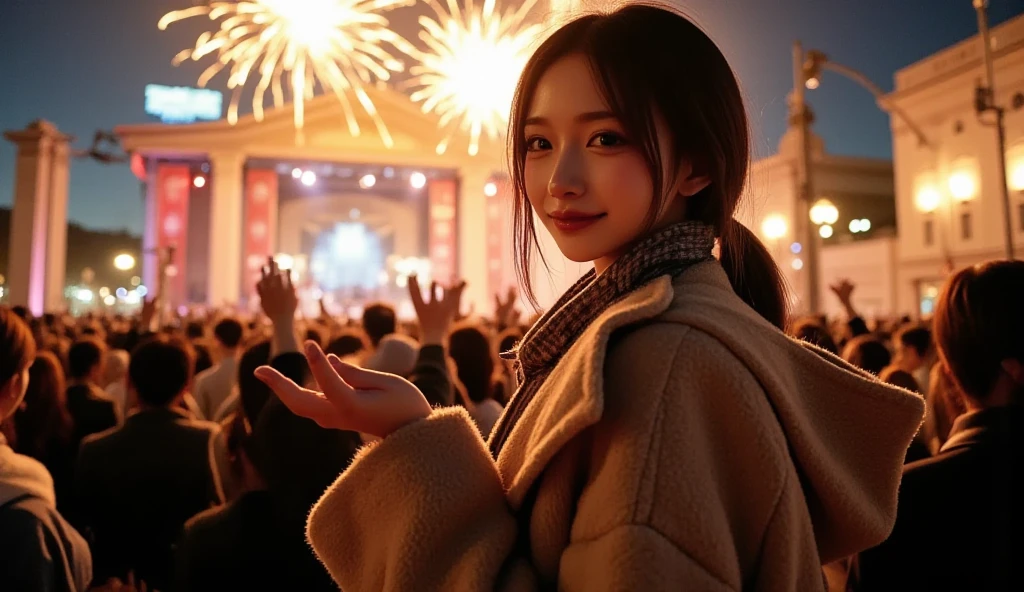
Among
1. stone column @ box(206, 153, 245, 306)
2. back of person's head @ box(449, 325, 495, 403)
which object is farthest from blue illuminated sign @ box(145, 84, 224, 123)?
back of person's head @ box(449, 325, 495, 403)

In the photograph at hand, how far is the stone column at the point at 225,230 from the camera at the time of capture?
3409 centimetres

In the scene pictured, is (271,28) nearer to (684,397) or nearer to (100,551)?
(100,551)

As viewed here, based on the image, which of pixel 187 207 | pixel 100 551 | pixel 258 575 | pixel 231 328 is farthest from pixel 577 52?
pixel 187 207

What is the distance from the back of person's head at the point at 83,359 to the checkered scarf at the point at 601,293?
440 centimetres

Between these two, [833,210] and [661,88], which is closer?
[661,88]

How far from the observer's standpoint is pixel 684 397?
3.27 feet

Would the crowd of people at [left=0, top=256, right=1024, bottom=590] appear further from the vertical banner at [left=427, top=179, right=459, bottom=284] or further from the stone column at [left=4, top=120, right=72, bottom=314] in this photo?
the vertical banner at [left=427, top=179, right=459, bottom=284]

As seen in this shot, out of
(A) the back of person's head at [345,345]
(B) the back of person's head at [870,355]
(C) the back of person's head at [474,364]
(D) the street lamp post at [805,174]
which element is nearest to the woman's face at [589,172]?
(C) the back of person's head at [474,364]

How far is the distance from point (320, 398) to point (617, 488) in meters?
0.54

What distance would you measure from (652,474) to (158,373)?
11.0ft

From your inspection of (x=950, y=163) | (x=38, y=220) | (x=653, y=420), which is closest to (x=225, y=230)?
(x=38, y=220)

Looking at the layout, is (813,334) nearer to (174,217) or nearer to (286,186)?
(174,217)

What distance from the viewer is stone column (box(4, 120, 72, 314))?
24.2 meters

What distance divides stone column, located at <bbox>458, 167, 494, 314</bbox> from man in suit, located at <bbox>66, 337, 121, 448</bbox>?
3101cm
